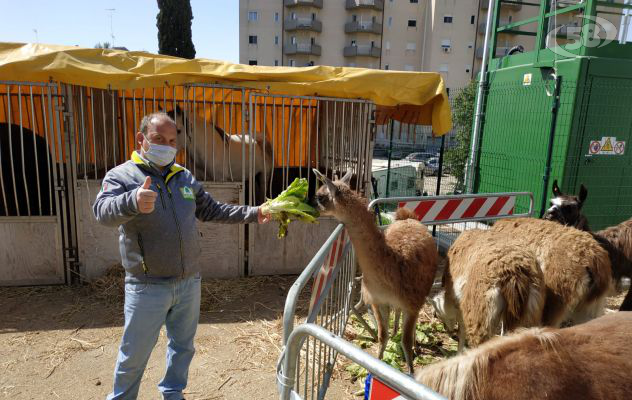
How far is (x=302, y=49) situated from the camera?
153 feet

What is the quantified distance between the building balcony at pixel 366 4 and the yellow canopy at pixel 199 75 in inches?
1790

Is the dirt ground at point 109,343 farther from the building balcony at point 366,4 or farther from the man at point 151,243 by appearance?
the building balcony at point 366,4

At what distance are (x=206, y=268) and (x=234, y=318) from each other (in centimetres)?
121

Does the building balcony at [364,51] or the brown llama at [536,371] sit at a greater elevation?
the building balcony at [364,51]

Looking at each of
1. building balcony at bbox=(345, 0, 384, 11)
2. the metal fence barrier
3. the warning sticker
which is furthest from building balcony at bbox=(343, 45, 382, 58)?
the metal fence barrier

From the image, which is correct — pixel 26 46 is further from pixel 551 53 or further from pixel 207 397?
pixel 551 53

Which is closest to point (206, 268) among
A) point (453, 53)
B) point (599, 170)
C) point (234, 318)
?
point (234, 318)

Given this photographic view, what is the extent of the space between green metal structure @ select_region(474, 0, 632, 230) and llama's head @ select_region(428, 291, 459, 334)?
313cm

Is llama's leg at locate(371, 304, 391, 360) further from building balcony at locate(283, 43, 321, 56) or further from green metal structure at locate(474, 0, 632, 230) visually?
building balcony at locate(283, 43, 321, 56)

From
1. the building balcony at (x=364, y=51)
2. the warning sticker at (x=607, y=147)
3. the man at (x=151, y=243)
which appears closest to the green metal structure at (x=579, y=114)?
the warning sticker at (x=607, y=147)

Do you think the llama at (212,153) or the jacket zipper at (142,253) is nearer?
the jacket zipper at (142,253)

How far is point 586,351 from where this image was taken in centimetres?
175

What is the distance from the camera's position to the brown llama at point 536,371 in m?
1.59

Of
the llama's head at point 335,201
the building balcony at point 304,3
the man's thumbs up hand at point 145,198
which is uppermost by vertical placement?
the building balcony at point 304,3
